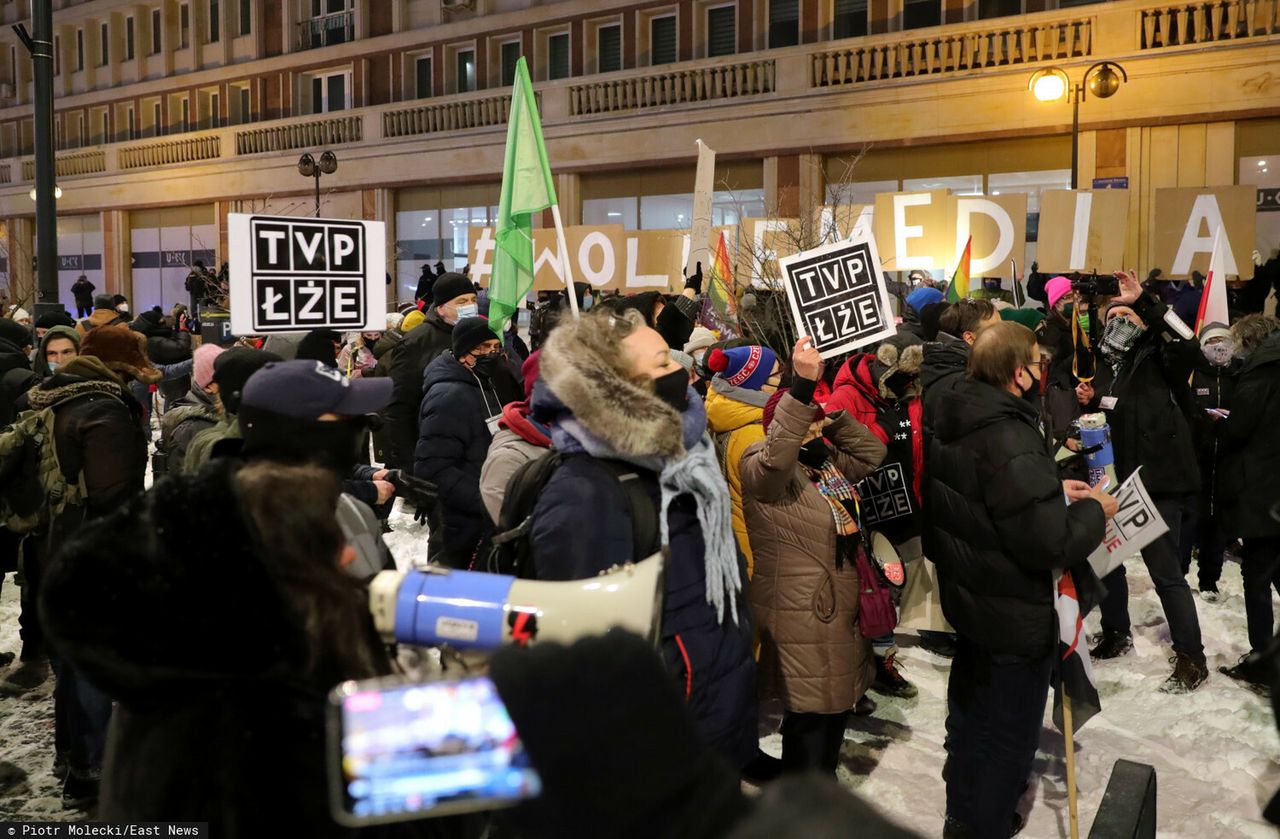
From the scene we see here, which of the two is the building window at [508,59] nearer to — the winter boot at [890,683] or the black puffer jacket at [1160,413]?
the black puffer jacket at [1160,413]

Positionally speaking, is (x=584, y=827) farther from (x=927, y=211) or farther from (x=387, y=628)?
(x=927, y=211)

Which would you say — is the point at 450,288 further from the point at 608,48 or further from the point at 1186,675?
the point at 608,48

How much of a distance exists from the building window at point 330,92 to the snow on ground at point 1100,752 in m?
25.4

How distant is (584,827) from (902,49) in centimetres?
2048

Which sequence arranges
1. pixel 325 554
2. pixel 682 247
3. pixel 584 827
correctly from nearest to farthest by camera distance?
pixel 584 827
pixel 325 554
pixel 682 247

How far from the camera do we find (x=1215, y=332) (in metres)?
7.19

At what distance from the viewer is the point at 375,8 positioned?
27.8m

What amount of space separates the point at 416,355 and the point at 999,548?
15.1ft

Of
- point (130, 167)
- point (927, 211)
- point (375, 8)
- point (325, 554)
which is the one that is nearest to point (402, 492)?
point (325, 554)

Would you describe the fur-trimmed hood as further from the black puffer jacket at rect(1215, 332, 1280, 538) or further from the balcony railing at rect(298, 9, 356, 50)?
the balcony railing at rect(298, 9, 356, 50)

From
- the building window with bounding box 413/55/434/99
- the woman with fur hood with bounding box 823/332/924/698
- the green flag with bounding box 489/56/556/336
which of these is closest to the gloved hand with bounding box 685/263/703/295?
the woman with fur hood with bounding box 823/332/924/698

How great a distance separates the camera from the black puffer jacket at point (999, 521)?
345 cm

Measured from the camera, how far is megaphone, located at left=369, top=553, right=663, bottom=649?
1.48 meters

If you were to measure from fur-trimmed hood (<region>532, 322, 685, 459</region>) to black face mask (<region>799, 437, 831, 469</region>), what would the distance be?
1.17 metres
